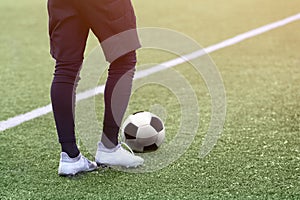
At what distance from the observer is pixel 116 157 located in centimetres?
344

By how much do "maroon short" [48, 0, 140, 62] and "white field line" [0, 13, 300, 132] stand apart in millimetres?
1240

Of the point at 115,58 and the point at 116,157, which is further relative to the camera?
the point at 116,157

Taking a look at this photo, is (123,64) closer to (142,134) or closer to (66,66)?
(66,66)

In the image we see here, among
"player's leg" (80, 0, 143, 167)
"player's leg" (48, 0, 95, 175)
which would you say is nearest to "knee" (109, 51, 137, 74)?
"player's leg" (80, 0, 143, 167)

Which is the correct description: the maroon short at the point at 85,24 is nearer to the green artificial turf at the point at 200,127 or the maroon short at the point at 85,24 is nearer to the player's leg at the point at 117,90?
the player's leg at the point at 117,90

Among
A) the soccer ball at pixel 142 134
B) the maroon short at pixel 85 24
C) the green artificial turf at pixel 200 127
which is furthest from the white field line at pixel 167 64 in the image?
the maroon short at pixel 85 24

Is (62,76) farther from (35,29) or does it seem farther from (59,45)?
(35,29)

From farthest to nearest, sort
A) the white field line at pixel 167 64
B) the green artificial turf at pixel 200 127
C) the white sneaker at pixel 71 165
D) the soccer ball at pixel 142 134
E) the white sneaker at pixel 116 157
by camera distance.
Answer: the white field line at pixel 167 64 → the soccer ball at pixel 142 134 → the white sneaker at pixel 116 157 → the white sneaker at pixel 71 165 → the green artificial turf at pixel 200 127

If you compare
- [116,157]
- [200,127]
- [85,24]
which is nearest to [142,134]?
[116,157]

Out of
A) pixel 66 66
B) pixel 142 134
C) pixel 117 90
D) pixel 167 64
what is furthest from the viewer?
pixel 167 64

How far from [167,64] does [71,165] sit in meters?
3.03

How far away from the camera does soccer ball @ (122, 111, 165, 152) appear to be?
371 centimetres

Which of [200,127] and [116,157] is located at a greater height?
[116,157]

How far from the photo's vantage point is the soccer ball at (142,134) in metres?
3.71
